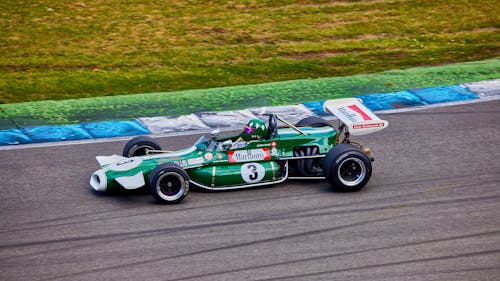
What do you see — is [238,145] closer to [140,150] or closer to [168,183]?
[168,183]

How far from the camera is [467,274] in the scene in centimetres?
981

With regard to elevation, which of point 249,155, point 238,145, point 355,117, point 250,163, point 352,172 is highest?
point 355,117

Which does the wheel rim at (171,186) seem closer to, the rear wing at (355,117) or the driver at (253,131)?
the driver at (253,131)

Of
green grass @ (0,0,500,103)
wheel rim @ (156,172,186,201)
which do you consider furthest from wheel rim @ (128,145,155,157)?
green grass @ (0,0,500,103)

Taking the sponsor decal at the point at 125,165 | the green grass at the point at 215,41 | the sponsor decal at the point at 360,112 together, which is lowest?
the sponsor decal at the point at 125,165

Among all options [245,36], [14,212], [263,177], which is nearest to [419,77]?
[245,36]

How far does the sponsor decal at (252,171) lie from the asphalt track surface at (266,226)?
0.70 ft

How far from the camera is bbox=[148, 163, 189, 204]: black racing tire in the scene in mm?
11516

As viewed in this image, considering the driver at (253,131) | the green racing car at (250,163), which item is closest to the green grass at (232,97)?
the green racing car at (250,163)

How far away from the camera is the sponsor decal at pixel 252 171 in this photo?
1214cm

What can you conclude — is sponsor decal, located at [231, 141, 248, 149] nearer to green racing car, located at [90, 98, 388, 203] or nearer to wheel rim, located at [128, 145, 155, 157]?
green racing car, located at [90, 98, 388, 203]

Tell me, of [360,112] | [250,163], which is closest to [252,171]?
[250,163]

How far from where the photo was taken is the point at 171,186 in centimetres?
1170

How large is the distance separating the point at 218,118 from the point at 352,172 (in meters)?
4.07
